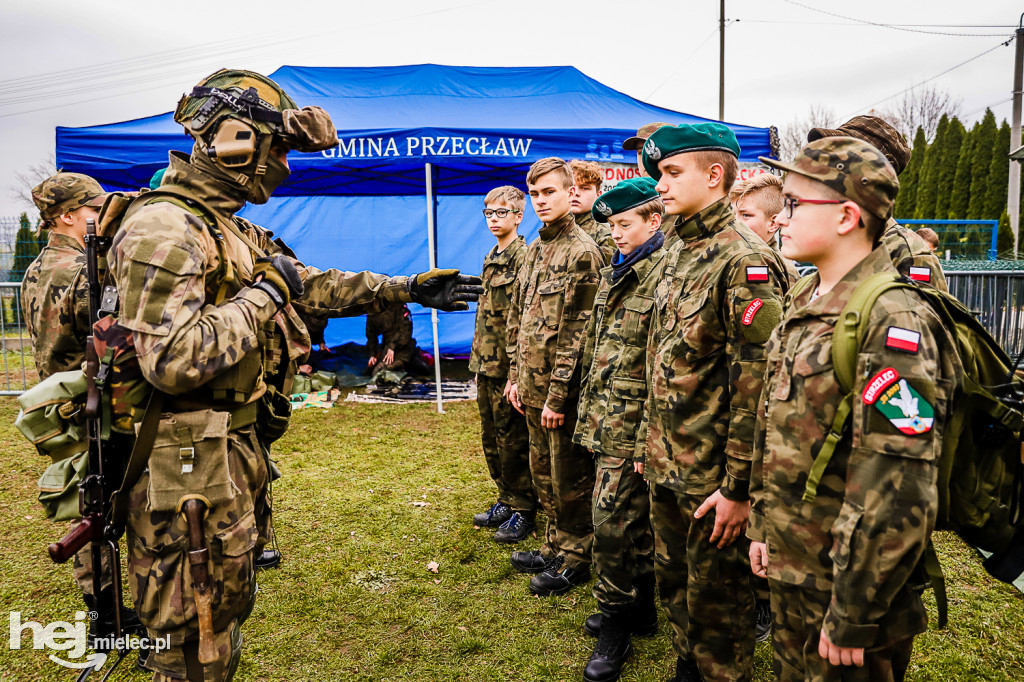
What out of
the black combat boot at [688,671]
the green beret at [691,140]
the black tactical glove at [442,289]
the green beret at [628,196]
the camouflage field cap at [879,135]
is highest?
the camouflage field cap at [879,135]

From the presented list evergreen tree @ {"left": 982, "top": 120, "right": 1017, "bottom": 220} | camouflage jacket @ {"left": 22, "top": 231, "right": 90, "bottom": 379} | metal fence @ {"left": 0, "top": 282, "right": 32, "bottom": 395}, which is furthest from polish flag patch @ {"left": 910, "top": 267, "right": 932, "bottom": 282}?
evergreen tree @ {"left": 982, "top": 120, "right": 1017, "bottom": 220}

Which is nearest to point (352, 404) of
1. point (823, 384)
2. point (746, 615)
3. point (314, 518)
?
point (314, 518)

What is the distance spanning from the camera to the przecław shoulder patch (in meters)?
1.58

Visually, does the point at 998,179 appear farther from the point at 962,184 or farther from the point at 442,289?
the point at 442,289

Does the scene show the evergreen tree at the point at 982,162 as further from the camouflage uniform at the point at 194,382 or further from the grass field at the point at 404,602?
the camouflage uniform at the point at 194,382

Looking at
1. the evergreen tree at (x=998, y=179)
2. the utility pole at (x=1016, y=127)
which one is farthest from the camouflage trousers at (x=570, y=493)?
the evergreen tree at (x=998, y=179)

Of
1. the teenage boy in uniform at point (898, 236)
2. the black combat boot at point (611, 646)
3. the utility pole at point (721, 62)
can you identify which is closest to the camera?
the teenage boy in uniform at point (898, 236)

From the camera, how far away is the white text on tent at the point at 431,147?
739 centimetres

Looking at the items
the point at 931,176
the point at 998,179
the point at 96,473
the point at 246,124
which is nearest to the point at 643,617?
the point at 96,473

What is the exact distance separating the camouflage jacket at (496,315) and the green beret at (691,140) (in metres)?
2.22

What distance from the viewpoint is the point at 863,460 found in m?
1.65

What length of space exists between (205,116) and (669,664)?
2.99 metres

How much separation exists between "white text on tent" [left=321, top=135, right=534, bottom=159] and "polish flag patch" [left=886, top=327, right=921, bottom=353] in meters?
6.25

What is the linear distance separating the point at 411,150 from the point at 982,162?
77.3 feet
